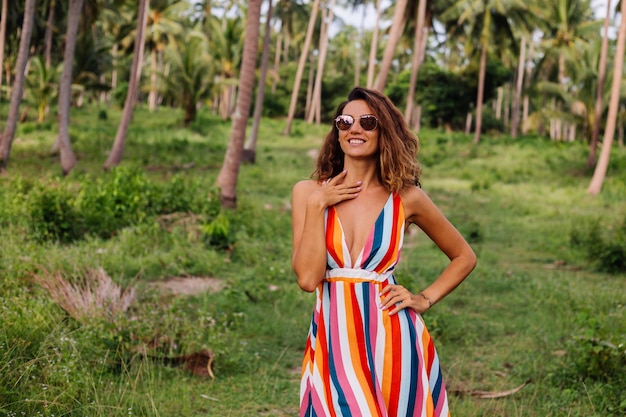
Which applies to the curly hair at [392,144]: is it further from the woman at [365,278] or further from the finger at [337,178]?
the finger at [337,178]

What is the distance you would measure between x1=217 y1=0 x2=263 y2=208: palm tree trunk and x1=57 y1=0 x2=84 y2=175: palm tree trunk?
→ 562 centimetres

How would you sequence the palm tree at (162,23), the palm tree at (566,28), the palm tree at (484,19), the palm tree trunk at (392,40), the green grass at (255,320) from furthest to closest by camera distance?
the palm tree at (162,23) → the palm tree at (566,28) → the palm tree at (484,19) → the palm tree trunk at (392,40) → the green grass at (255,320)

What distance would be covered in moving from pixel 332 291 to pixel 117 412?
1.76 meters

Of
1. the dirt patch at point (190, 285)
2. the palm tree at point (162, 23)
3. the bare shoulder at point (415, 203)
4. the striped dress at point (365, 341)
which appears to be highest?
the palm tree at point (162, 23)

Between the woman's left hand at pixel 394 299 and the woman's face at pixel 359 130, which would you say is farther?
the woman's face at pixel 359 130

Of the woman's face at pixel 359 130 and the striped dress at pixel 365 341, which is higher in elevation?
the woman's face at pixel 359 130

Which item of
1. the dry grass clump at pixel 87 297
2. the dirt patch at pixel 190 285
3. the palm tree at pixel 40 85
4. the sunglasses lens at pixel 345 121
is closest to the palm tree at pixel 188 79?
the palm tree at pixel 40 85

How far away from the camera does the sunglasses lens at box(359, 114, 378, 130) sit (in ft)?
8.12

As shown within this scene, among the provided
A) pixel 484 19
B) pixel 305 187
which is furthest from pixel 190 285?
pixel 484 19

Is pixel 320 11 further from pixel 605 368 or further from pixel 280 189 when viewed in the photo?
pixel 605 368

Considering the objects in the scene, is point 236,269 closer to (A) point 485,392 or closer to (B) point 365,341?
(A) point 485,392

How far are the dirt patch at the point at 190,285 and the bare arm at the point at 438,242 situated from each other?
4.74m

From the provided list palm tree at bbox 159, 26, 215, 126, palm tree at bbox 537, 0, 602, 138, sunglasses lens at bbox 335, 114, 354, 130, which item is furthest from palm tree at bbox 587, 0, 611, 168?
sunglasses lens at bbox 335, 114, 354, 130

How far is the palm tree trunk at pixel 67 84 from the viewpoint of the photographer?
52.9 ft
